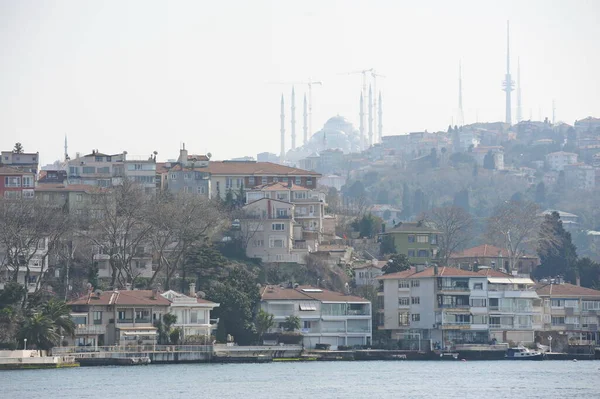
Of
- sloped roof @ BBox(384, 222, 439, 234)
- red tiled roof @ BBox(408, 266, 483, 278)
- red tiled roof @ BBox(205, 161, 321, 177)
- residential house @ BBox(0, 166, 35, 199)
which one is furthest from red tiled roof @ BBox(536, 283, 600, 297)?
residential house @ BBox(0, 166, 35, 199)

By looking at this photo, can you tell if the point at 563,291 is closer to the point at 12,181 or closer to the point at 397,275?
the point at 397,275

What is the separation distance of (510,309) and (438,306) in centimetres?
627

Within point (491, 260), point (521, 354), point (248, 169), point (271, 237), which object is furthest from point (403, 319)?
point (248, 169)

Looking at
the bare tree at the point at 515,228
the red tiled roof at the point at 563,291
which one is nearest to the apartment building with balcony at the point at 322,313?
the red tiled roof at the point at 563,291

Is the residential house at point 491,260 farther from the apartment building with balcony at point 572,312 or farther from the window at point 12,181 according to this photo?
the window at point 12,181

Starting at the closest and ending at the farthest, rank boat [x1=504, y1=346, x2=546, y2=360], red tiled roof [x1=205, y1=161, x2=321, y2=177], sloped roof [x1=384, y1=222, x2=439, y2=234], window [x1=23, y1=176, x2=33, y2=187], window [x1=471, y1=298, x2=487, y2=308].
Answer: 1. boat [x1=504, y1=346, x2=546, y2=360]
2. window [x1=471, y1=298, x2=487, y2=308]
3. window [x1=23, y1=176, x2=33, y2=187]
4. sloped roof [x1=384, y1=222, x2=439, y2=234]
5. red tiled roof [x1=205, y1=161, x2=321, y2=177]

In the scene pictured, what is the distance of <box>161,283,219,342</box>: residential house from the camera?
96625 mm

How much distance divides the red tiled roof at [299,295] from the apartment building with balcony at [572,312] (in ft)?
52.3

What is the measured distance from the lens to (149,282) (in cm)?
10438

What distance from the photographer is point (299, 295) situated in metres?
105

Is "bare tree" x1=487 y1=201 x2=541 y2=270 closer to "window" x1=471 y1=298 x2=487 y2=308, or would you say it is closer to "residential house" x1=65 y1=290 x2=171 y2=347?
"window" x1=471 y1=298 x2=487 y2=308

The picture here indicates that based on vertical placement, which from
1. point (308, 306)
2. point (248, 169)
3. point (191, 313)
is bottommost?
point (191, 313)

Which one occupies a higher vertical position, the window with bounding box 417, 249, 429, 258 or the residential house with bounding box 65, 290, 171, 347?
the window with bounding box 417, 249, 429, 258

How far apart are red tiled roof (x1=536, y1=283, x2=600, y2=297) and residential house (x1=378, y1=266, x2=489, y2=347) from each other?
29.9 feet
